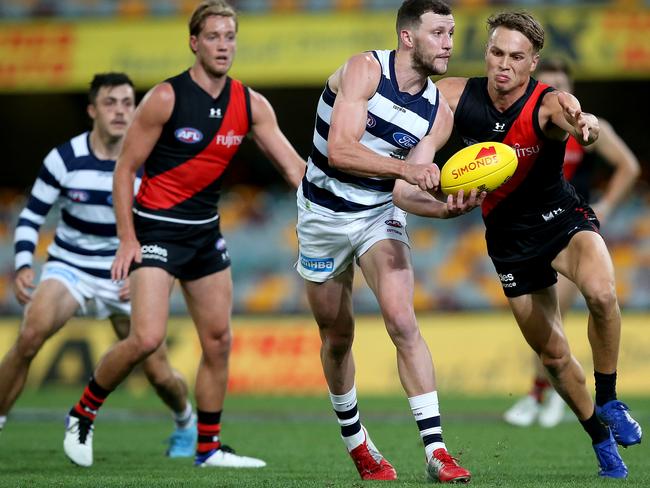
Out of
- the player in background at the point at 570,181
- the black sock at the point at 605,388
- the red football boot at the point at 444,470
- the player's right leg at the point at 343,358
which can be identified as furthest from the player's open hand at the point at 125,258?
the player in background at the point at 570,181

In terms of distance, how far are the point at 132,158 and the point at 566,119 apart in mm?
2586

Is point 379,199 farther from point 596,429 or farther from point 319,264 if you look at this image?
point 596,429

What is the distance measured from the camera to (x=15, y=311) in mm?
14031

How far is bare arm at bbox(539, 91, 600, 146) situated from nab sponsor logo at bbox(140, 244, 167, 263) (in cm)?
237

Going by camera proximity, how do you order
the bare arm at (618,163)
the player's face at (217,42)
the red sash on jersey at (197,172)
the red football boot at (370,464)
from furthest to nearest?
1. the bare arm at (618,163)
2. the red sash on jersey at (197,172)
3. the player's face at (217,42)
4. the red football boot at (370,464)

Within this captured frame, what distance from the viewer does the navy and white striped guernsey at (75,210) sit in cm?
764

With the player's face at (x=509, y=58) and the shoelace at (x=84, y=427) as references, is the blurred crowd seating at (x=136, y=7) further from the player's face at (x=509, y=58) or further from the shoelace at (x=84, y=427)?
the shoelace at (x=84, y=427)

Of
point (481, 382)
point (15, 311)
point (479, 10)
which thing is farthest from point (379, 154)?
point (15, 311)

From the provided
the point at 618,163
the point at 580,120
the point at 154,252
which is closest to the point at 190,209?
the point at 154,252

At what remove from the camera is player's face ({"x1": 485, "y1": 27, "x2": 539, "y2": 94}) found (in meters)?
5.98

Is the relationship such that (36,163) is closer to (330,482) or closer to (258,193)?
(258,193)

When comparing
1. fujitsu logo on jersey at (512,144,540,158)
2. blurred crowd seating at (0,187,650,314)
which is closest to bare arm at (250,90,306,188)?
fujitsu logo on jersey at (512,144,540,158)

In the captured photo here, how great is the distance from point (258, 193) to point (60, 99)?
4.52 metres

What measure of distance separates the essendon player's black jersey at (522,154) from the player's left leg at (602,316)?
30 centimetres
